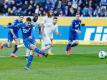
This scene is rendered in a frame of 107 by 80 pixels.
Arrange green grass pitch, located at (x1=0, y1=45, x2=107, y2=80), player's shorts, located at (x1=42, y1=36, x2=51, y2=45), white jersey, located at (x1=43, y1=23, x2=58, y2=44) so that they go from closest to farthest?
green grass pitch, located at (x1=0, y1=45, x2=107, y2=80) → player's shorts, located at (x1=42, y1=36, x2=51, y2=45) → white jersey, located at (x1=43, y1=23, x2=58, y2=44)

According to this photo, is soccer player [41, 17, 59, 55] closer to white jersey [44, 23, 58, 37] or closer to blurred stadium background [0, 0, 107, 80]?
white jersey [44, 23, 58, 37]

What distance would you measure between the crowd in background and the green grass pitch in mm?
11231

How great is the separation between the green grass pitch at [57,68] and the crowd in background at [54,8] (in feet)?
36.8

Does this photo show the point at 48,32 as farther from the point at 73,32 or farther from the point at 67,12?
the point at 67,12

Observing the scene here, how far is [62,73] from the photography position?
19328 mm

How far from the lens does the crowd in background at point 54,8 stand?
3853cm

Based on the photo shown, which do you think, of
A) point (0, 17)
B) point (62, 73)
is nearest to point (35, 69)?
point (62, 73)

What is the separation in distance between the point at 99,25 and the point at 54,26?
10.1 metres

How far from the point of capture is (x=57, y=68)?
21219 mm

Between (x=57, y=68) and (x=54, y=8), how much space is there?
1825 centimetres

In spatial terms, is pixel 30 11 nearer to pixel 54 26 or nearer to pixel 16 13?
pixel 16 13

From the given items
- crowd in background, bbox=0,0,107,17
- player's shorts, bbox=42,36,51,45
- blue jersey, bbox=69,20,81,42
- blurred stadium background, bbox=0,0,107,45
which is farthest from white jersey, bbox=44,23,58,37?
crowd in background, bbox=0,0,107,17

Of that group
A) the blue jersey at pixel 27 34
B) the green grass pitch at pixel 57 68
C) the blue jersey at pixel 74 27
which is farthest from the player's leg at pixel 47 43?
the blue jersey at pixel 27 34

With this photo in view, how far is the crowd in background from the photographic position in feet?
126
